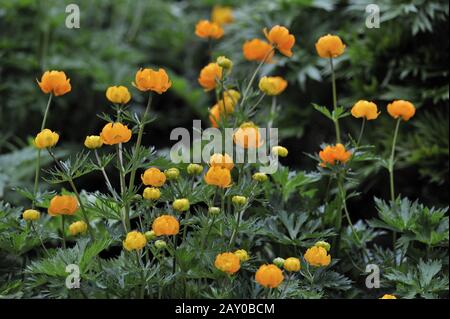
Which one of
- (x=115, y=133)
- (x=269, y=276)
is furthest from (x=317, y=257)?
(x=115, y=133)

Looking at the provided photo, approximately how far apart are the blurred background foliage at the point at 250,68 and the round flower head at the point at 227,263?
0.83 metres

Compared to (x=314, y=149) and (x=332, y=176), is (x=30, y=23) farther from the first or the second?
(x=332, y=176)

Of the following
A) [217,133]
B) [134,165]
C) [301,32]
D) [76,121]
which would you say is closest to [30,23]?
[76,121]

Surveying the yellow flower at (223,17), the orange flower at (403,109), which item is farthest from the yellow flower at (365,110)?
the yellow flower at (223,17)

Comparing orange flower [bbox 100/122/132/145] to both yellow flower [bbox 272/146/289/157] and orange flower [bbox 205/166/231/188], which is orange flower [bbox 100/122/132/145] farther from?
yellow flower [bbox 272/146/289/157]

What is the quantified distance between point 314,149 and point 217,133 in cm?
91

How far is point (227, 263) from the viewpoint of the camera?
1.22m

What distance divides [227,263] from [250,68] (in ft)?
4.55

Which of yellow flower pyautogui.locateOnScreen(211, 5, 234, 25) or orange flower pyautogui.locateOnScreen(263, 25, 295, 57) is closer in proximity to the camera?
orange flower pyautogui.locateOnScreen(263, 25, 295, 57)

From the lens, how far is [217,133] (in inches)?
64.3

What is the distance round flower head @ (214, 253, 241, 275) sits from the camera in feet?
3.99

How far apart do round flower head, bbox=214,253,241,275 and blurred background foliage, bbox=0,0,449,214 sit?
835 millimetres

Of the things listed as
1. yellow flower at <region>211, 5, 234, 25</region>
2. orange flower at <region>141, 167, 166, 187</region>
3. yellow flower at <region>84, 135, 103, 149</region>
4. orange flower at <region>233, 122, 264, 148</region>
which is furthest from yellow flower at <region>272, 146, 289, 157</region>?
yellow flower at <region>211, 5, 234, 25</region>

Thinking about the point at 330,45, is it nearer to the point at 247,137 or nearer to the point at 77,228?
the point at 247,137
